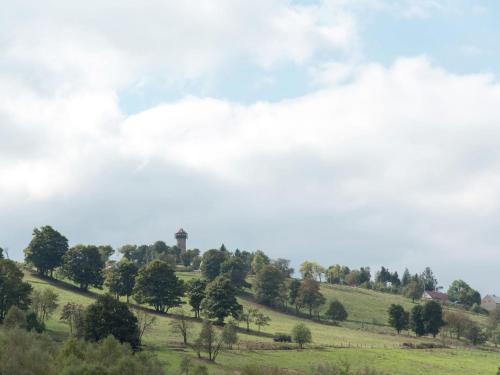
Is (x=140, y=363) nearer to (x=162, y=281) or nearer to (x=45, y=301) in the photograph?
(x=45, y=301)

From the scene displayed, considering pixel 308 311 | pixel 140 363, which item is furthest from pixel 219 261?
pixel 140 363

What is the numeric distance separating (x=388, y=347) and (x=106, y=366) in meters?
76.6

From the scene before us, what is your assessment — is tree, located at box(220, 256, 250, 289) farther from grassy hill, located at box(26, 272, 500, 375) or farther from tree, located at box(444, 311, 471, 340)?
tree, located at box(444, 311, 471, 340)

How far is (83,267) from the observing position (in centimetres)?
15150

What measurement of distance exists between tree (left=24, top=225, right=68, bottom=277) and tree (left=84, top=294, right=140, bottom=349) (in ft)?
205

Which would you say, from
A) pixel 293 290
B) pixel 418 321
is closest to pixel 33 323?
pixel 293 290

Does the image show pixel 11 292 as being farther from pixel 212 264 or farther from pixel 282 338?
pixel 212 264

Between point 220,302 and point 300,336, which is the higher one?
point 220,302

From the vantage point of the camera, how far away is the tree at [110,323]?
96125 mm

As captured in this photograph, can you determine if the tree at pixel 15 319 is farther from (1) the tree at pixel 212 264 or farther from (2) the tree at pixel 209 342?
(1) the tree at pixel 212 264

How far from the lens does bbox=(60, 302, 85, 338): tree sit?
330ft

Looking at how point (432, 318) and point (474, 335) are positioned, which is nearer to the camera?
point (474, 335)

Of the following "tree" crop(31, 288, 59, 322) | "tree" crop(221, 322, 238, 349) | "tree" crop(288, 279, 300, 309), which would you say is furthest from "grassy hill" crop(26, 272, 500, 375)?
"tree" crop(288, 279, 300, 309)

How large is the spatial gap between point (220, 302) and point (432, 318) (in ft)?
196
